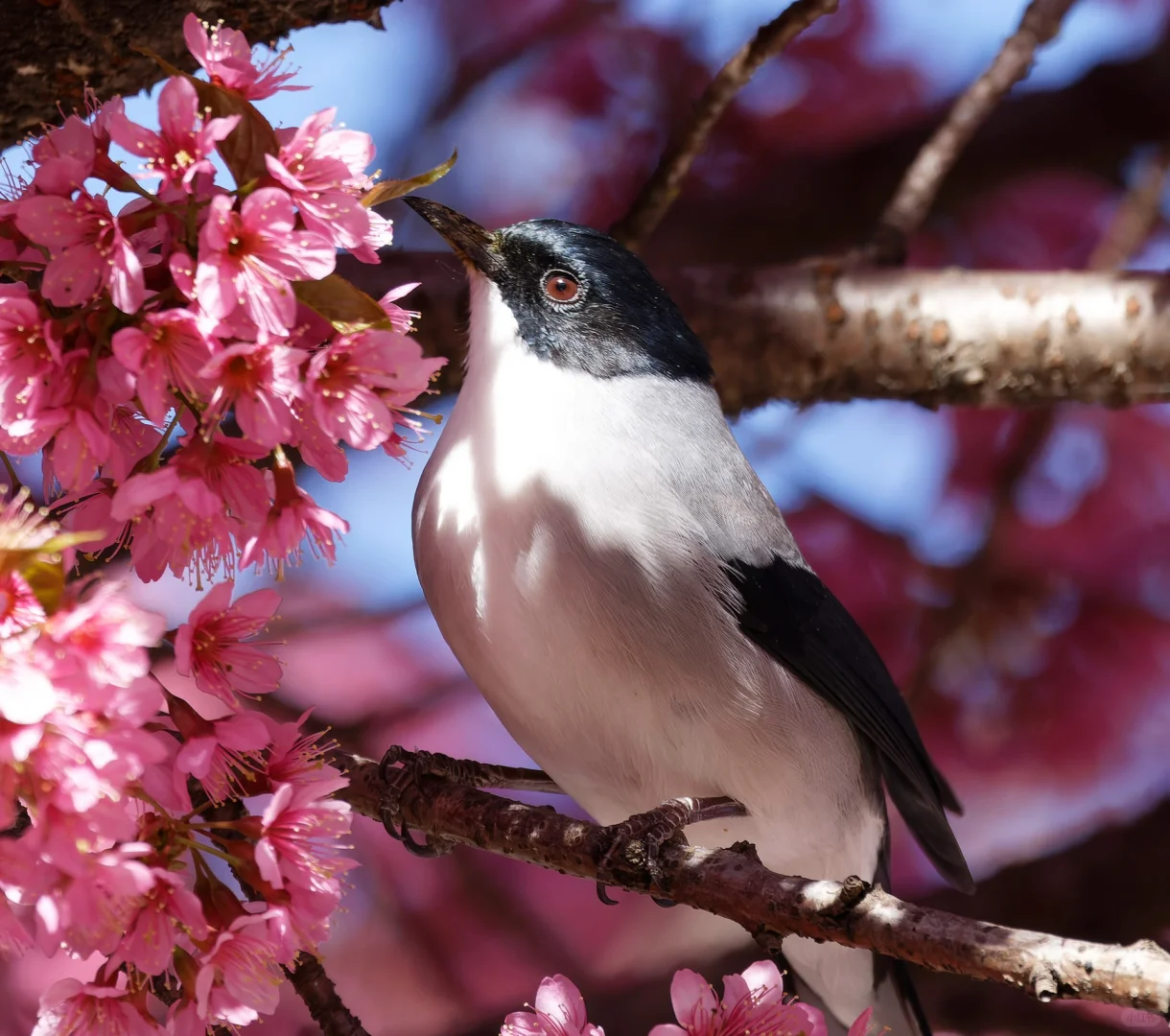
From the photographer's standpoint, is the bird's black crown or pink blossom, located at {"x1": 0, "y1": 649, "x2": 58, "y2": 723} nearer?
pink blossom, located at {"x1": 0, "y1": 649, "x2": 58, "y2": 723}

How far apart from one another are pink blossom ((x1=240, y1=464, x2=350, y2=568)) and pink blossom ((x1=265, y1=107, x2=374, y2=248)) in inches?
7.2

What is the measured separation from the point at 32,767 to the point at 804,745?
0.84m

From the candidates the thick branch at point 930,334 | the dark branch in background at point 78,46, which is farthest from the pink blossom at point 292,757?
the thick branch at point 930,334

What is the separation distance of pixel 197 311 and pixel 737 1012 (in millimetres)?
676

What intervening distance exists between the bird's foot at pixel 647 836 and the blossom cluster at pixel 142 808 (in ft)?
0.92

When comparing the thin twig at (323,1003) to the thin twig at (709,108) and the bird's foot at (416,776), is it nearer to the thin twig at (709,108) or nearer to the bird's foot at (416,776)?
the bird's foot at (416,776)

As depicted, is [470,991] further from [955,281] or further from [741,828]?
[955,281]

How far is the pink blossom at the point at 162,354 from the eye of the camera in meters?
0.73

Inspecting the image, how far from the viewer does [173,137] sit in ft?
2.52

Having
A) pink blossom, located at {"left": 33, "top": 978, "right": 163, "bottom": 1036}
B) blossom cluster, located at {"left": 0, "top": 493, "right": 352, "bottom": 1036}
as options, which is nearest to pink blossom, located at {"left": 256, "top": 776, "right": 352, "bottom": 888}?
blossom cluster, located at {"left": 0, "top": 493, "right": 352, "bottom": 1036}

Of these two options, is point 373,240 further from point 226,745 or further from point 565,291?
point 565,291

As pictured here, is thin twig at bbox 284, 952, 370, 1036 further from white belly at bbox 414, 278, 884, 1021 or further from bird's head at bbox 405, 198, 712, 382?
bird's head at bbox 405, 198, 712, 382

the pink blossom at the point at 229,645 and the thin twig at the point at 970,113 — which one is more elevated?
the thin twig at the point at 970,113

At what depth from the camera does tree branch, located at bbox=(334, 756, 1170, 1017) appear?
0.70m
